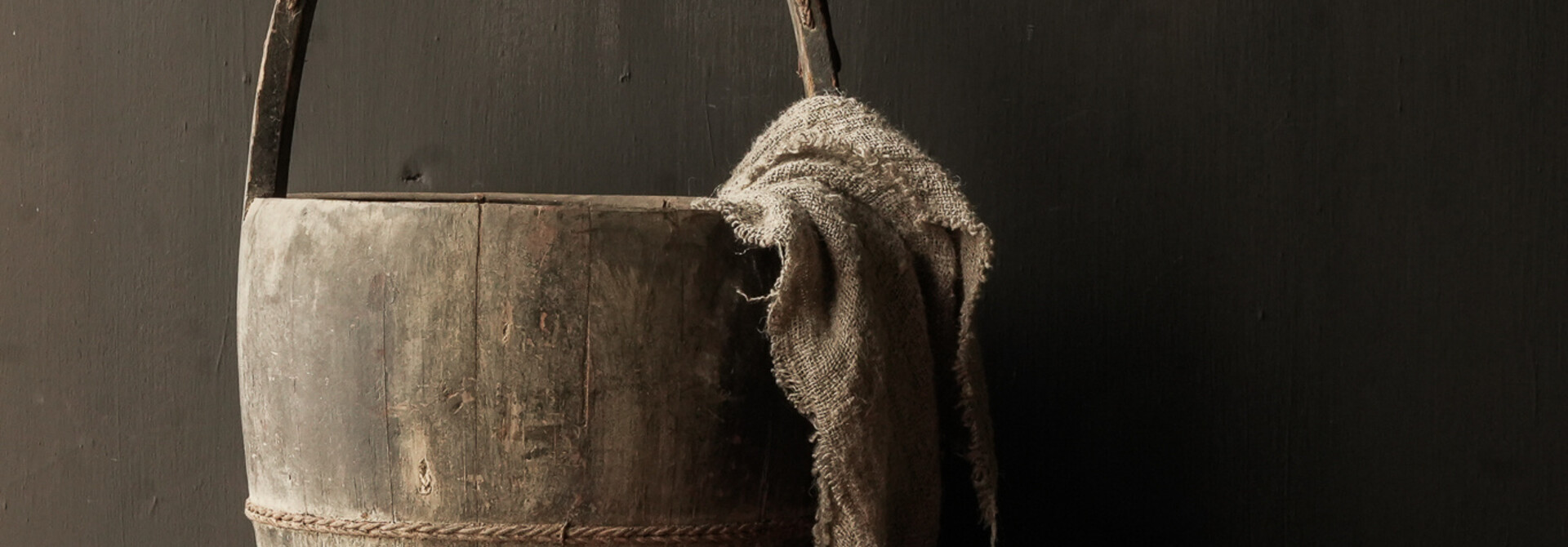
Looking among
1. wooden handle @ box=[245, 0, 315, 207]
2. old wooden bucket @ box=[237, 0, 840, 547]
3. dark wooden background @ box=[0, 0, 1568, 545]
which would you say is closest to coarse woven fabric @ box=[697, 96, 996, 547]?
old wooden bucket @ box=[237, 0, 840, 547]

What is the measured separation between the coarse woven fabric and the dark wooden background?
0.32m

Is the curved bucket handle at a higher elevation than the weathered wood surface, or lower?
higher

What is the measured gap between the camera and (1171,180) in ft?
5.46

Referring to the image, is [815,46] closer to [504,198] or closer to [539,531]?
[504,198]

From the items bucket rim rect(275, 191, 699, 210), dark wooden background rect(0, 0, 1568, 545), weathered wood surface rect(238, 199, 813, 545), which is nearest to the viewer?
weathered wood surface rect(238, 199, 813, 545)

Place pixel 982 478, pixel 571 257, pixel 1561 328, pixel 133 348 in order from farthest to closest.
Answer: pixel 133 348
pixel 1561 328
pixel 982 478
pixel 571 257

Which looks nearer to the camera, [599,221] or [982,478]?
[599,221]

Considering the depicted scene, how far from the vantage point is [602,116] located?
5.96ft

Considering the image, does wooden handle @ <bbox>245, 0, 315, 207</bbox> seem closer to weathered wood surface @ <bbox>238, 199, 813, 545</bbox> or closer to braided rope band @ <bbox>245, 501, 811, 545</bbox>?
weathered wood surface @ <bbox>238, 199, 813, 545</bbox>

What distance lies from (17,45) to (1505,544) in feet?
6.94

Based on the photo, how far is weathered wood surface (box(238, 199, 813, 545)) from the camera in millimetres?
1200

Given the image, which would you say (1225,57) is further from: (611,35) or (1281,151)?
(611,35)

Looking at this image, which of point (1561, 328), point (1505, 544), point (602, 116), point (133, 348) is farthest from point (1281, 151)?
point (133, 348)

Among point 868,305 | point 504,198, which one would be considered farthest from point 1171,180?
point 504,198
